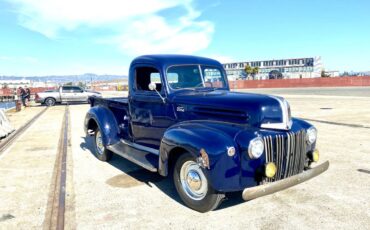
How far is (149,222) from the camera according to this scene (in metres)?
3.54

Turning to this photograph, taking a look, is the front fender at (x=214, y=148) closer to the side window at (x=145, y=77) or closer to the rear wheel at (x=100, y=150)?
the side window at (x=145, y=77)

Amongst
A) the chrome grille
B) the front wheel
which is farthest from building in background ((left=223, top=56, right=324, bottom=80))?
the front wheel

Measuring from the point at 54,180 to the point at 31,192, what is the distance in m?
0.54

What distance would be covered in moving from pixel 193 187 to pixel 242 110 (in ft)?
3.81

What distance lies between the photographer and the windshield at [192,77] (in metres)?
4.79

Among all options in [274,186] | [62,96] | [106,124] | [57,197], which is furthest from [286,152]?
[62,96]

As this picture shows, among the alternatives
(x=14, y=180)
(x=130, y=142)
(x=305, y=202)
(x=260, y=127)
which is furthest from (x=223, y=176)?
(x=14, y=180)

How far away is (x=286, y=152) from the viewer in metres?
3.73

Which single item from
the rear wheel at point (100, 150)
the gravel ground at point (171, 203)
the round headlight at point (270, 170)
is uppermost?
the round headlight at point (270, 170)

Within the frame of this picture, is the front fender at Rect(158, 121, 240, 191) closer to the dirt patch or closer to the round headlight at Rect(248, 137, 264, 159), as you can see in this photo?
the round headlight at Rect(248, 137, 264, 159)

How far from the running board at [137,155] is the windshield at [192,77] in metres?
1.19

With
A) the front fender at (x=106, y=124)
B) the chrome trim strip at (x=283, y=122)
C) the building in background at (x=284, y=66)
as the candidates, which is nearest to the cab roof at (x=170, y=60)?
the front fender at (x=106, y=124)

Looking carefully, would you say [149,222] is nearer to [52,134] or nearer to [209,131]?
[209,131]

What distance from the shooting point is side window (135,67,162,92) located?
4961 mm
